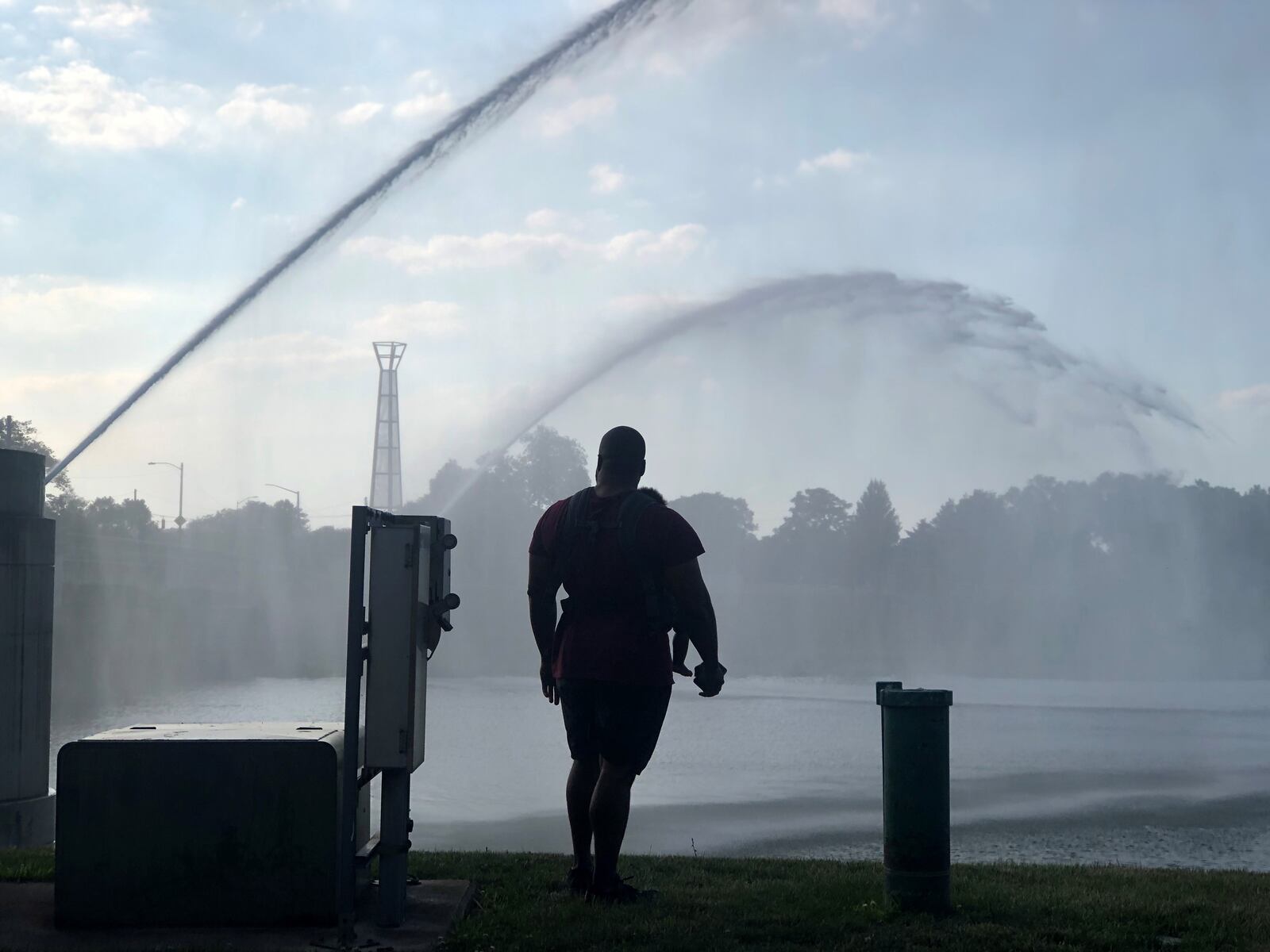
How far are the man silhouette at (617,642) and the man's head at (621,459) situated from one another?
130mm

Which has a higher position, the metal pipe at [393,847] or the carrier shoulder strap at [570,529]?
the carrier shoulder strap at [570,529]

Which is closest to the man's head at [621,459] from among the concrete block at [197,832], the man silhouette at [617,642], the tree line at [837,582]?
the man silhouette at [617,642]

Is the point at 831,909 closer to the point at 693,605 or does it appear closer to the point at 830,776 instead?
the point at 693,605

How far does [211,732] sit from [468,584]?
38423 millimetres

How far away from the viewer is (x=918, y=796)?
5.52 meters

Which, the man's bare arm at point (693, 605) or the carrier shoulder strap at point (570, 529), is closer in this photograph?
the man's bare arm at point (693, 605)

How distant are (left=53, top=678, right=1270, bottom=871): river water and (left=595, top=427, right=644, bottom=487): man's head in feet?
14.2

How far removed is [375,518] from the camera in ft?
17.4

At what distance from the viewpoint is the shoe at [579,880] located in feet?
19.4

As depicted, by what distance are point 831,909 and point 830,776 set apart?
887 centimetres

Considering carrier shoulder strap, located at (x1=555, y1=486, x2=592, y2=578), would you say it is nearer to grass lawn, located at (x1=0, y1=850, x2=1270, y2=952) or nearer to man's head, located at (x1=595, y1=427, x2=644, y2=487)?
man's head, located at (x1=595, y1=427, x2=644, y2=487)

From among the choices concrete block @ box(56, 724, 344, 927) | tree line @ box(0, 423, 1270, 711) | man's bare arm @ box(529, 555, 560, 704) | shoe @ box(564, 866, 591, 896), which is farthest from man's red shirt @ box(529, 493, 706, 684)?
tree line @ box(0, 423, 1270, 711)

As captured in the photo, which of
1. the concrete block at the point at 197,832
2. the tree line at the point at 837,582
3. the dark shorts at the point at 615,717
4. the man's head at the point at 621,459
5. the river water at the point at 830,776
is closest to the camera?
the concrete block at the point at 197,832

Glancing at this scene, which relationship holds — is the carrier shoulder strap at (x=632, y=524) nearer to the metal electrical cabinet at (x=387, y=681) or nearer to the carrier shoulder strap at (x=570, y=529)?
the carrier shoulder strap at (x=570, y=529)
